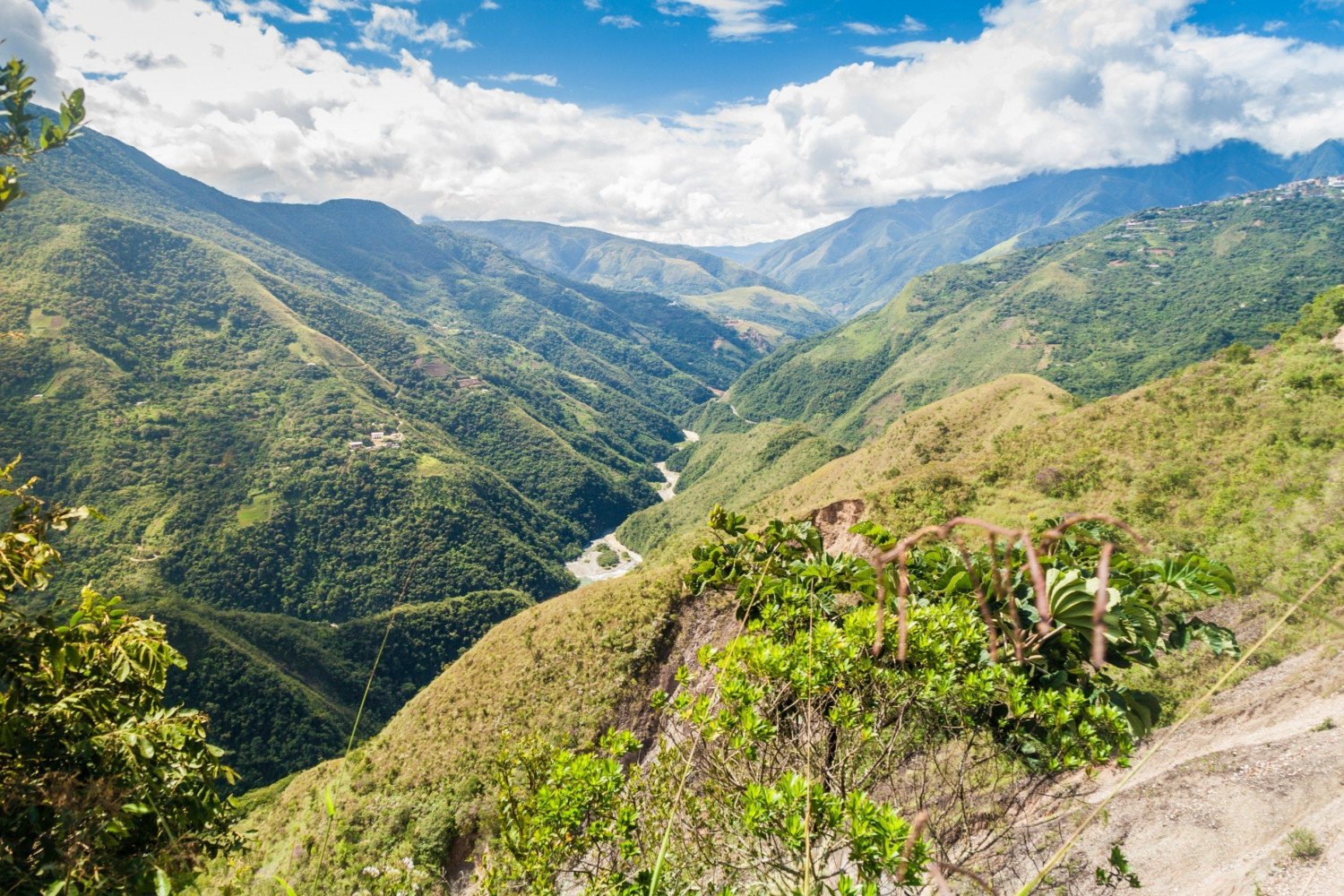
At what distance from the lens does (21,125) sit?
5.24 meters

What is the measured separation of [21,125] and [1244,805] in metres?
21.5

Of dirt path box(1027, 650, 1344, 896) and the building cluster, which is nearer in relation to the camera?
dirt path box(1027, 650, 1344, 896)

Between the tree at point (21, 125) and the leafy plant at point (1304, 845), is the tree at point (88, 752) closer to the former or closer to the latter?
the tree at point (21, 125)

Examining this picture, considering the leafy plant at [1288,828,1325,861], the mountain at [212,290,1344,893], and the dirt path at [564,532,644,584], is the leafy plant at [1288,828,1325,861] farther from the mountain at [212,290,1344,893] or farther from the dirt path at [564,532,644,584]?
the dirt path at [564,532,644,584]

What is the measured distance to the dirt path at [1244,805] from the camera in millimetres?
10500

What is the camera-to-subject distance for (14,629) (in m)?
5.08

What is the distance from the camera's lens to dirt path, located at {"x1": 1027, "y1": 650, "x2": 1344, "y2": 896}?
10.5m

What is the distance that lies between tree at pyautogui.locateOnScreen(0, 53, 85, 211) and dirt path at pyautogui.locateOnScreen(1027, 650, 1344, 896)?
17571 mm

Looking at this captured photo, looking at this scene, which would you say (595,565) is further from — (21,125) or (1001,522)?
(21,125)

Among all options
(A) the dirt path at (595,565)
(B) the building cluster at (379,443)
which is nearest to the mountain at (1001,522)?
(A) the dirt path at (595,565)

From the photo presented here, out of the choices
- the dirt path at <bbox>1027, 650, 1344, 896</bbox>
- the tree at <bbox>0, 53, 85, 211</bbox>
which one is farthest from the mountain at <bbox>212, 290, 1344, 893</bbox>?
the tree at <bbox>0, 53, 85, 211</bbox>

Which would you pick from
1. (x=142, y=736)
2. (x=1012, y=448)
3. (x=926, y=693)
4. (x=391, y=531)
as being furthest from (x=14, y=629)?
(x=391, y=531)

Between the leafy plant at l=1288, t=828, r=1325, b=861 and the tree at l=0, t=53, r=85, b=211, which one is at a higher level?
the tree at l=0, t=53, r=85, b=211

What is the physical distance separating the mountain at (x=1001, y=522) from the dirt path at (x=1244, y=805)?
2.23 m
